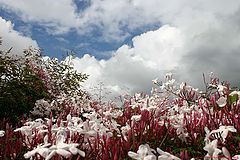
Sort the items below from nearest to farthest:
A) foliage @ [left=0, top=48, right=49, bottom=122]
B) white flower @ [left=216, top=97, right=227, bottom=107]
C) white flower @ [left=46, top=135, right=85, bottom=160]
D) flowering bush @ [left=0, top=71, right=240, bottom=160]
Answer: white flower @ [left=46, top=135, right=85, bottom=160] < flowering bush @ [left=0, top=71, right=240, bottom=160] < white flower @ [left=216, top=97, right=227, bottom=107] < foliage @ [left=0, top=48, right=49, bottom=122]

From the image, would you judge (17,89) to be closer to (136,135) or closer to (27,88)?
(27,88)

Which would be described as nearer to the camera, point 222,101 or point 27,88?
point 222,101

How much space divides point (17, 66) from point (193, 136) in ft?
19.9

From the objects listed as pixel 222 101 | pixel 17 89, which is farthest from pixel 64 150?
pixel 17 89

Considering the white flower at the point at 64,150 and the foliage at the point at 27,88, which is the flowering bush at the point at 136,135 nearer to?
the white flower at the point at 64,150

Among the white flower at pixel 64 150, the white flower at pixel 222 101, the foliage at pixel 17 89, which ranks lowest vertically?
the white flower at pixel 64 150

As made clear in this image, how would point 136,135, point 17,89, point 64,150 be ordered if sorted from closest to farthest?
point 64,150 < point 136,135 < point 17,89

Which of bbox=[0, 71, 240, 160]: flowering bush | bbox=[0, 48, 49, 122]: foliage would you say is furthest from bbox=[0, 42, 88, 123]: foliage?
bbox=[0, 71, 240, 160]: flowering bush

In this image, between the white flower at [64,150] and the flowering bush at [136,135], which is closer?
the white flower at [64,150]

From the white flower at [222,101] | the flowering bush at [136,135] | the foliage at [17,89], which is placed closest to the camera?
the flowering bush at [136,135]

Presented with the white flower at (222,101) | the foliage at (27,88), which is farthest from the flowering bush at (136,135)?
the foliage at (27,88)

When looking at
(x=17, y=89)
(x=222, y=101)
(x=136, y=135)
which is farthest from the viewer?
(x=17, y=89)

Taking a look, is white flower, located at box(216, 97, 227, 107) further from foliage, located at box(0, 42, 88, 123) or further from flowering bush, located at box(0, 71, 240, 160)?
foliage, located at box(0, 42, 88, 123)

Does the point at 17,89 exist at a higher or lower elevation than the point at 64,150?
higher
